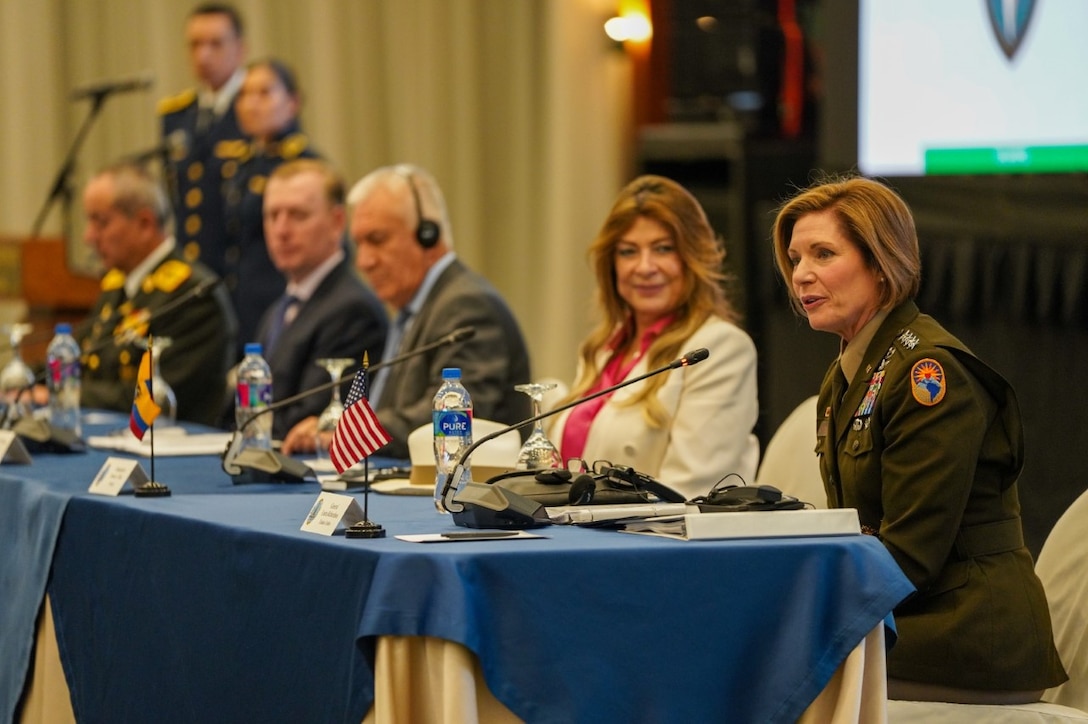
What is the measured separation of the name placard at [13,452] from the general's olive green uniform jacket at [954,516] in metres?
1.82

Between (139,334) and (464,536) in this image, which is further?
(139,334)

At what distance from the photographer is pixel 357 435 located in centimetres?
246

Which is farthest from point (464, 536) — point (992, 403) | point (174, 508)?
point (992, 403)

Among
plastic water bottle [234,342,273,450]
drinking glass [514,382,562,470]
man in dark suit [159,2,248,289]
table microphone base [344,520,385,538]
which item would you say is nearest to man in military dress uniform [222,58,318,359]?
man in dark suit [159,2,248,289]

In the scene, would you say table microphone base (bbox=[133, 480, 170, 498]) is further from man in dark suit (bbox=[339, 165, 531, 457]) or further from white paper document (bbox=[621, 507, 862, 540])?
white paper document (bbox=[621, 507, 862, 540])

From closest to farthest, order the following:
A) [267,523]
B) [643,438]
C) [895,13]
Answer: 1. [267,523]
2. [643,438]
3. [895,13]

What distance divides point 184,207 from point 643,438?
3765 mm

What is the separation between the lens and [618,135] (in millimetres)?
7379

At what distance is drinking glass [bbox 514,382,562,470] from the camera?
2.80 meters

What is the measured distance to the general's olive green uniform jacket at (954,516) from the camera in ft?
7.92

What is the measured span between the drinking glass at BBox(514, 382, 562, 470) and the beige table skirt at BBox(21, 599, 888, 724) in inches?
28.1

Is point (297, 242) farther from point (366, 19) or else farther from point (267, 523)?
point (366, 19)

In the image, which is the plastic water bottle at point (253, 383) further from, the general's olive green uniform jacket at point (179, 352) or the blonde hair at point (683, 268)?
the general's olive green uniform jacket at point (179, 352)

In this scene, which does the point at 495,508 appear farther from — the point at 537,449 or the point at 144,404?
A: the point at 144,404
